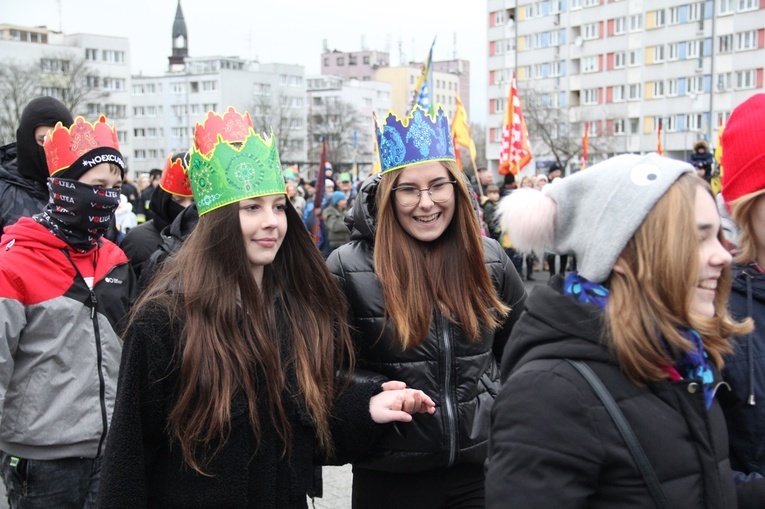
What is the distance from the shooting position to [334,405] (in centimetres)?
311

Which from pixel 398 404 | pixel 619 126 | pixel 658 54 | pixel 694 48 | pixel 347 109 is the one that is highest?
pixel 694 48

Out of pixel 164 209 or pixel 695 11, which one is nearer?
pixel 164 209

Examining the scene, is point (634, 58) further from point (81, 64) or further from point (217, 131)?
point (217, 131)

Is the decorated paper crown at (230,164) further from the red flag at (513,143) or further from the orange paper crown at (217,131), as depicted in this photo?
the red flag at (513,143)

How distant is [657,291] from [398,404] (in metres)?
1.24

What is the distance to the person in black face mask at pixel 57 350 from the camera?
3.62 metres

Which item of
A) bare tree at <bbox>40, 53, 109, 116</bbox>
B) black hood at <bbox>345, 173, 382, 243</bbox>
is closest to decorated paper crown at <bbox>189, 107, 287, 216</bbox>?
black hood at <bbox>345, 173, 382, 243</bbox>

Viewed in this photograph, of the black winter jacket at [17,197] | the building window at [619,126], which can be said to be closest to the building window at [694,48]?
the building window at [619,126]

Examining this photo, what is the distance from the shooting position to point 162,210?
6.16 meters

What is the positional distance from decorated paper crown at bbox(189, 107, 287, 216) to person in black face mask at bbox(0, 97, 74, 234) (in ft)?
6.66

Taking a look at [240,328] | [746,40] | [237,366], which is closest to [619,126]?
[746,40]

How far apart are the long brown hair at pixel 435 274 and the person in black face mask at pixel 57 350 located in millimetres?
1174

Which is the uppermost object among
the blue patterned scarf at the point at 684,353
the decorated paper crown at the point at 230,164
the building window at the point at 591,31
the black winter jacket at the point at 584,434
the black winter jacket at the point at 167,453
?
the building window at the point at 591,31

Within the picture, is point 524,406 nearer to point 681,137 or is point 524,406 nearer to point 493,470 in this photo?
point 493,470
